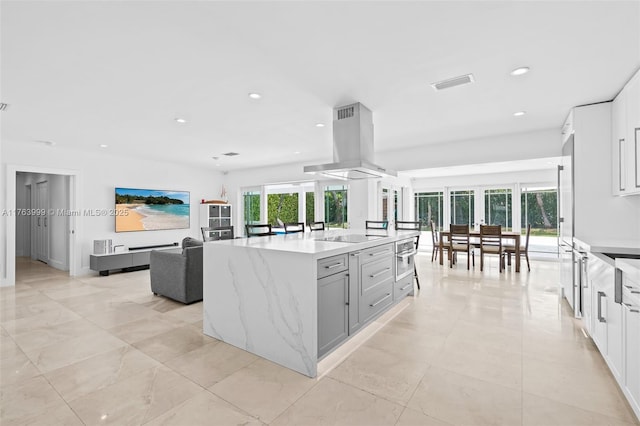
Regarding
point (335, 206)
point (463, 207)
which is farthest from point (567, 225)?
point (463, 207)

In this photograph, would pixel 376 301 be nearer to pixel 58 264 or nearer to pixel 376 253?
pixel 376 253

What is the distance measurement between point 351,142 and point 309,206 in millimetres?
4331

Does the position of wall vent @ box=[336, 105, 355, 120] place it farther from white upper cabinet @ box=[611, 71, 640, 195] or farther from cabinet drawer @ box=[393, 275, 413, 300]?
white upper cabinet @ box=[611, 71, 640, 195]

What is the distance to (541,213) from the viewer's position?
7.82 m

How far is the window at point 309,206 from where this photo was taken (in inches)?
304

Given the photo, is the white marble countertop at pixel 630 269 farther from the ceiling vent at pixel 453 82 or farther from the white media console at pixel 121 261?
the white media console at pixel 121 261

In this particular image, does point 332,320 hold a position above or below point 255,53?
below

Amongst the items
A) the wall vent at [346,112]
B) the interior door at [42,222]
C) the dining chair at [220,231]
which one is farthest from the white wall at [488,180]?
the interior door at [42,222]

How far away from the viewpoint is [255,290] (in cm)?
254

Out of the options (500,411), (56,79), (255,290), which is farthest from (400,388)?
(56,79)

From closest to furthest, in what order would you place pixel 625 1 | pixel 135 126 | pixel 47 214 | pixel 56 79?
1. pixel 625 1
2. pixel 56 79
3. pixel 135 126
4. pixel 47 214

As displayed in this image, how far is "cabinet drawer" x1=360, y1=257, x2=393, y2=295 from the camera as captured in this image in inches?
112

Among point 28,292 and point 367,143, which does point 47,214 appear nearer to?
point 28,292

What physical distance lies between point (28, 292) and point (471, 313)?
247 inches
